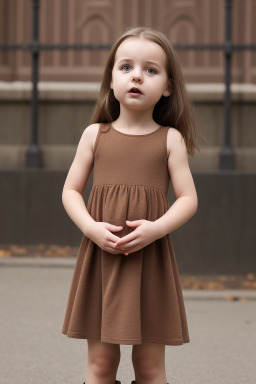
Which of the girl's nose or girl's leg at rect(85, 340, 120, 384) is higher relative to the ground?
the girl's nose

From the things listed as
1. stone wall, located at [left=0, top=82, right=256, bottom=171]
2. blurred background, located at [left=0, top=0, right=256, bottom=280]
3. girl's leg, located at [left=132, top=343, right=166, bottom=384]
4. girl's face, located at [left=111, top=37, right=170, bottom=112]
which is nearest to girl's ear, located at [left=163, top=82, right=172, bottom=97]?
girl's face, located at [left=111, top=37, right=170, bottom=112]

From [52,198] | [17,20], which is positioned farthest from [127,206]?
[17,20]

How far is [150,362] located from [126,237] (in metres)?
0.56

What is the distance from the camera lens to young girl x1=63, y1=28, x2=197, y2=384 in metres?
3.25

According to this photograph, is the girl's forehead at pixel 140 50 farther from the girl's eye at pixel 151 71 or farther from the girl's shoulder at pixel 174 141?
the girl's shoulder at pixel 174 141

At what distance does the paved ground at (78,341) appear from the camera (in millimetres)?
4855

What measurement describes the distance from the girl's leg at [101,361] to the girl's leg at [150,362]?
10 centimetres

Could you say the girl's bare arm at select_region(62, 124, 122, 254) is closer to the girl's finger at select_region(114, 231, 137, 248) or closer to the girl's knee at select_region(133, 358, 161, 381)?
the girl's finger at select_region(114, 231, 137, 248)

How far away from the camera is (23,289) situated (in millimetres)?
7520

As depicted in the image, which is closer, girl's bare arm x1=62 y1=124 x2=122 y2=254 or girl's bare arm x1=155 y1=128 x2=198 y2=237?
girl's bare arm x1=62 y1=124 x2=122 y2=254

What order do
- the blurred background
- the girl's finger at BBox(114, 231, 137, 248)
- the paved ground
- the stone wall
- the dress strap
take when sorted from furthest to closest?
the stone wall, the blurred background, the paved ground, the dress strap, the girl's finger at BBox(114, 231, 137, 248)

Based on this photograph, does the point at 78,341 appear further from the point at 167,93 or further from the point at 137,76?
the point at 137,76

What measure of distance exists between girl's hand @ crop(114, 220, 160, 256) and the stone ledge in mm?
6571

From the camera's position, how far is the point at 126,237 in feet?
10.4
